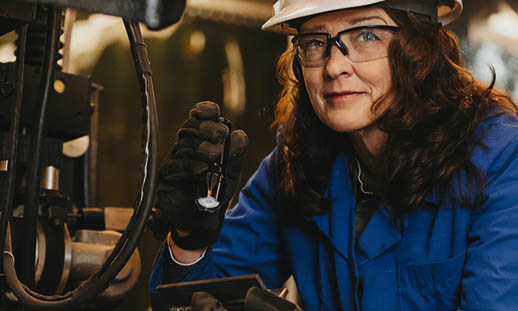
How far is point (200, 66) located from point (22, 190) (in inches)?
55.3

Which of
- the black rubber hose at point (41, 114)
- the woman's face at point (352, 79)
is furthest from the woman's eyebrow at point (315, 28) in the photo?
the black rubber hose at point (41, 114)

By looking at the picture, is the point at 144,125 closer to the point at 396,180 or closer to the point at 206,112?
the point at 206,112

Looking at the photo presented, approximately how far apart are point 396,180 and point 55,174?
0.79m

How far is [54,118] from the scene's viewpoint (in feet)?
4.77

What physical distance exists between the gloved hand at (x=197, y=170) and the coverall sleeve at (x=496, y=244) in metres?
0.48

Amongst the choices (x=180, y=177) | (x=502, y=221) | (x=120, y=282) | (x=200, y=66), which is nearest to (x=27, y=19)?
(x=180, y=177)

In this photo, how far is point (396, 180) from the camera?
135cm

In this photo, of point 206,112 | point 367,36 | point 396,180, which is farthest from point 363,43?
point 206,112

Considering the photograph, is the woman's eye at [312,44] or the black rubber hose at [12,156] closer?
the black rubber hose at [12,156]

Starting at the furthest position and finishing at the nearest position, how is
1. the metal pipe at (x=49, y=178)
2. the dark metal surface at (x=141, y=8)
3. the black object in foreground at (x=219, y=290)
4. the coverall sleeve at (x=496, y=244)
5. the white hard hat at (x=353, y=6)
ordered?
the metal pipe at (x=49, y=178)
the white hard hat at (x=353, y=6)
the coverall sleeve at (x=496, y=244)
the black object in foreground at (x=219, y=290)
the dark metal surface at (x=141, y=8)

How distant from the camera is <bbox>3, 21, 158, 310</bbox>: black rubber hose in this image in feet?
2.94

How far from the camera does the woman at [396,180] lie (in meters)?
1.24

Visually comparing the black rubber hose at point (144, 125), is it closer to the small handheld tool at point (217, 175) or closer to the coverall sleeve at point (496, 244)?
the small handheld tool at point (217, 175)

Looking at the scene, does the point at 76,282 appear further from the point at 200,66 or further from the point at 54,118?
the point at 200,66
